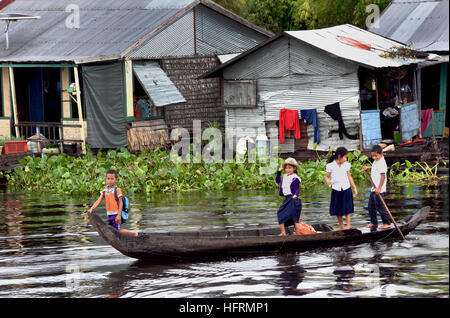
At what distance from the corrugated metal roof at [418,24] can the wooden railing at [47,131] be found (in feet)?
32.8

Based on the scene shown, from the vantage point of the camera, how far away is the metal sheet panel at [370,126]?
20062mm

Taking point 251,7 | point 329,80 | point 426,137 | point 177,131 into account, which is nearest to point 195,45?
point 177,131

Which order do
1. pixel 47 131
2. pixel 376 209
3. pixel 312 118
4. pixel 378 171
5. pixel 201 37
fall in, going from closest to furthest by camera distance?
pixel 378 171
pixel 376 209
pixel 312 118
pixel 201 37
pixel 47 131

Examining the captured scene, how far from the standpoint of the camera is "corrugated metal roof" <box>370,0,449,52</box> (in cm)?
2277

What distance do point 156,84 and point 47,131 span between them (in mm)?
4313

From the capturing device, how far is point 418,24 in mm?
24141

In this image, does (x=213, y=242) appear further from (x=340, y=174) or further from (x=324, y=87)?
(x=324, y=87)

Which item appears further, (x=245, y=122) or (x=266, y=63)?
(x=245, y=122)

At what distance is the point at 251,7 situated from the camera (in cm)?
3294

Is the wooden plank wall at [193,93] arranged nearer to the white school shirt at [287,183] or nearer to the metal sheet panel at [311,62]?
the metal sheet panel at [311,62]

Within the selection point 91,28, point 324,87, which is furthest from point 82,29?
point 324,87

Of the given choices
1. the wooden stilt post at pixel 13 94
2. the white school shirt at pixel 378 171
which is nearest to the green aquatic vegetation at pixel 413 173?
the white school shirt at pixel 378 171

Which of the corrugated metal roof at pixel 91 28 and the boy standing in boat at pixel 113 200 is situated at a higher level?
the corrugated metal roof at pixel 91 28

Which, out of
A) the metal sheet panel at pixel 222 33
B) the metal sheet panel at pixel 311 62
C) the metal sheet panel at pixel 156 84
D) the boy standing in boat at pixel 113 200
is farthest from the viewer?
the metal sheet panel at pixel 222 33
